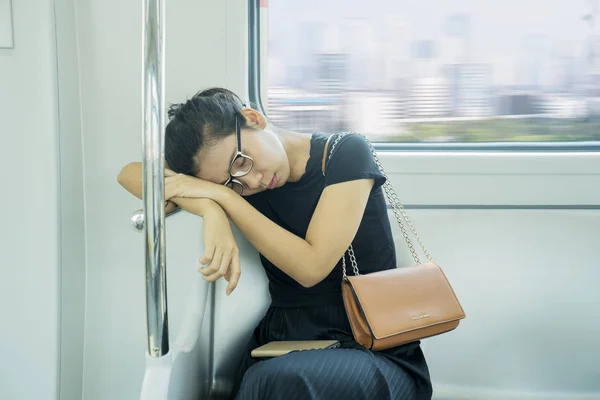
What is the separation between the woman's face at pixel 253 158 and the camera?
1.23 meters

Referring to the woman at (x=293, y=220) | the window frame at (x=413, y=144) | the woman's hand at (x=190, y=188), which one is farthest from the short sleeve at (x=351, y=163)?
the window frame at (x=413, y=144)

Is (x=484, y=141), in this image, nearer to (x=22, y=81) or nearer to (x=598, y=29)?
(x=598, y=29)

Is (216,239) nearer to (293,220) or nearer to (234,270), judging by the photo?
(234,270)

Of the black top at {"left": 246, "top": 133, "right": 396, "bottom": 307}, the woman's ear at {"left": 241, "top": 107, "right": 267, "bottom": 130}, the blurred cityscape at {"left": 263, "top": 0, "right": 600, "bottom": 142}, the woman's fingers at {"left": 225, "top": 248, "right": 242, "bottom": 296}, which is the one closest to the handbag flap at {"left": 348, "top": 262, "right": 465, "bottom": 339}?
the black top at {"left": 246, "top": 133, "right": 396, "bottom": 307}

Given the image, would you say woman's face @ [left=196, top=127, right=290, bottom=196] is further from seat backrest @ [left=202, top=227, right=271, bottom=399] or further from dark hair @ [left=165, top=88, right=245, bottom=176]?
seat backrest @ [left=202, top=227, right=271, bottom=399]

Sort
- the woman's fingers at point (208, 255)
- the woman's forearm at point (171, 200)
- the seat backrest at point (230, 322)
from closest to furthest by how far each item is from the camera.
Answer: the woman's fingers at point (208, 255) < the woman's forearm at point (171, 200) < the seat backrest at point (230, 322)

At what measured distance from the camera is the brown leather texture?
46.1 inches

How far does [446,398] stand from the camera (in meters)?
1.62

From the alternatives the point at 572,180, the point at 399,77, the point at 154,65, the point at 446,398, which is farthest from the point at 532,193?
the point at 154,65

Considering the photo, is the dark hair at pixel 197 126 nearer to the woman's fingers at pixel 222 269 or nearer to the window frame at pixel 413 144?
the woman's fingers at pixel 222 269

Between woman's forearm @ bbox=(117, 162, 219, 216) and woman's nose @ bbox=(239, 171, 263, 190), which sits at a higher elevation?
woman's nose @ bbox=(239, 171, 263, 190)

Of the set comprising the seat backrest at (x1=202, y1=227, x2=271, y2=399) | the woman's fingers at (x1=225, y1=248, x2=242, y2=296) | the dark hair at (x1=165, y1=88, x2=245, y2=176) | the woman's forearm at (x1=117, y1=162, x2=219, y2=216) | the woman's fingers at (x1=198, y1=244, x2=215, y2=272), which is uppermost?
the dark hair at (x1=165, y1=88, x2=245, y2=176)

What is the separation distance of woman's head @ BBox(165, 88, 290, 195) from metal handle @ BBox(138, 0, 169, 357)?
17.3 inches

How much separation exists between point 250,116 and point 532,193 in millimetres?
860
